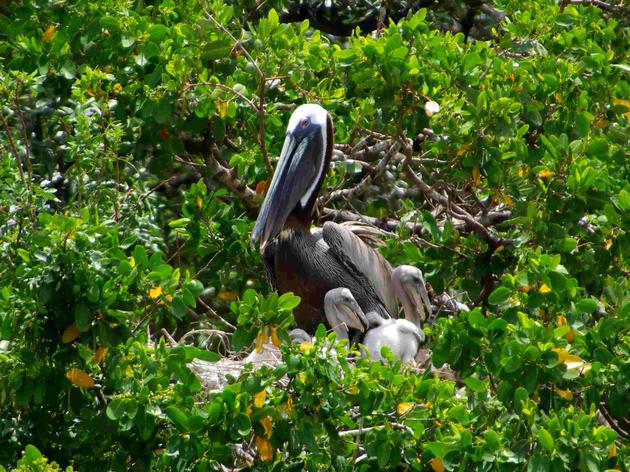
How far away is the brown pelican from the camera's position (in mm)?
7895

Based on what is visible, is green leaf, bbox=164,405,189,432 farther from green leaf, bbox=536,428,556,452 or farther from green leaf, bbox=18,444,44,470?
green leaf, bbox=536,428,556,452

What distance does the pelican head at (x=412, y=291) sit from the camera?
25.2 ft

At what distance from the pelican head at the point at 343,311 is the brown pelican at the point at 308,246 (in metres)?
0.25

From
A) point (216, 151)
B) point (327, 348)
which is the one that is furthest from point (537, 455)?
point (216, 151)

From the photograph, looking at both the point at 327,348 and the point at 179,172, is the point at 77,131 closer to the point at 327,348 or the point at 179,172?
the point at 179,172

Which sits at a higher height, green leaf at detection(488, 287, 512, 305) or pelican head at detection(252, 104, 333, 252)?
green leaf at detection(488, 287, 512, 305)

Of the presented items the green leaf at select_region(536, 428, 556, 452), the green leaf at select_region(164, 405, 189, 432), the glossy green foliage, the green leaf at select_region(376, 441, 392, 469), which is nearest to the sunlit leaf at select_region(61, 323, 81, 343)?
the glossy green foliage

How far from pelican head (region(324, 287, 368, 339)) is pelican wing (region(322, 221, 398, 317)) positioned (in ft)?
0.81

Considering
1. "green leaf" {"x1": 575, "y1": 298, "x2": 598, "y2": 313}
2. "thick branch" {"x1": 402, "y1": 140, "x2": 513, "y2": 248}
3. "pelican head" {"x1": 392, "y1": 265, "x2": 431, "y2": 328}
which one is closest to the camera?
"green leaf" {"x1": 575, "y1": 298, "x2": 598, "y2": 313}

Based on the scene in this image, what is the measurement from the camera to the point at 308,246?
8.03 metres

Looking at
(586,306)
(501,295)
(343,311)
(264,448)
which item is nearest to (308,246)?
(343,311)

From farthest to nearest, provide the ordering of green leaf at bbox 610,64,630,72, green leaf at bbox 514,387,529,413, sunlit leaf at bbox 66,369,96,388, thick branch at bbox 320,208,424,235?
thick branch at bbox 320,208,424,235
green leaf at bbox 610,64,630,72
sunlit leaf at bbox 66,369,96,388
green leaf at bbox 514,387,529,413

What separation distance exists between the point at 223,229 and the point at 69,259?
2259mm

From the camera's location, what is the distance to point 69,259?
19.9ft
